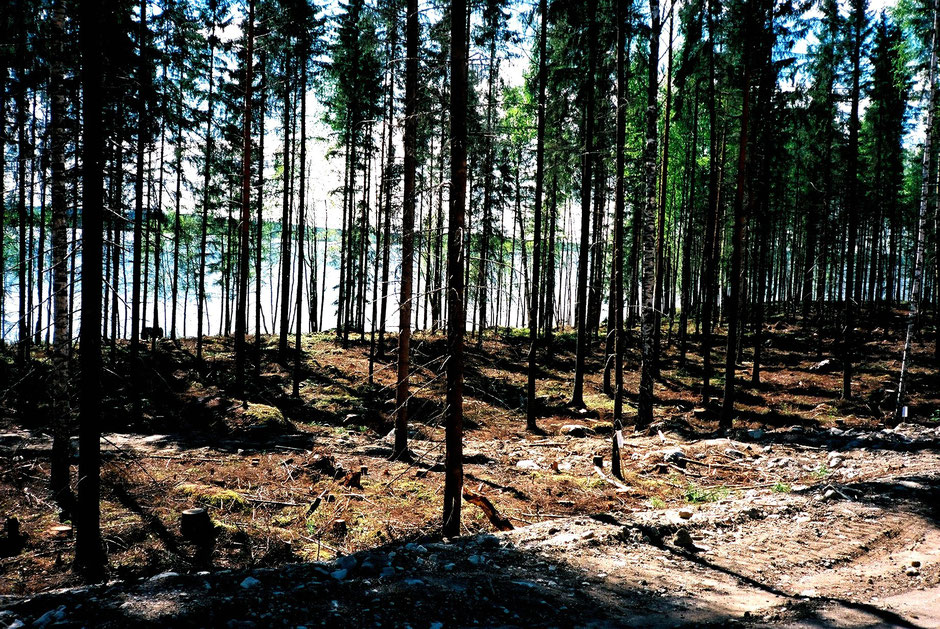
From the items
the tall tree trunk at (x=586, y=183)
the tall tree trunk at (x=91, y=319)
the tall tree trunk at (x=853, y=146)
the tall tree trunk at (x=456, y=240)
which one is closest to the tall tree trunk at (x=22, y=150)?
the tall tree trunk at (x=91, y=319)

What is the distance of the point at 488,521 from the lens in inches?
325

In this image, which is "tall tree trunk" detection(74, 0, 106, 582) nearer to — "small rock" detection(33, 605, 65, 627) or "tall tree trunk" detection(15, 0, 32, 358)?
"tall tree trunk" detection(15, 0, 32, 358)

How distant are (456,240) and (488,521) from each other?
5.03 m

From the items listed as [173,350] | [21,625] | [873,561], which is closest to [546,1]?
[873,561]

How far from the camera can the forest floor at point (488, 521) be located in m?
4.79

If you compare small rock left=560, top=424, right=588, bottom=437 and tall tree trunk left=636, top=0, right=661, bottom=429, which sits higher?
tall tree trunk left=636, top=0, right=661, bottom=429

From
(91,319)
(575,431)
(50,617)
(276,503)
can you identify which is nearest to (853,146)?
(575,431)

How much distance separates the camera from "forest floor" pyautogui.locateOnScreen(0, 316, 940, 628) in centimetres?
479

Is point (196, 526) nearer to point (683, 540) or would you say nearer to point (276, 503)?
point (276, 503)

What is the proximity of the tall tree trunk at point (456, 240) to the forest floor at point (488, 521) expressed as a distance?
0.87 meters

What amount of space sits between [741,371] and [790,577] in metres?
20.7

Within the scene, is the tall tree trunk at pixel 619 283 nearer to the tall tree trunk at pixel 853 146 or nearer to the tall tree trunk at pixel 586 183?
the tall tree trunk at pixel 586 183

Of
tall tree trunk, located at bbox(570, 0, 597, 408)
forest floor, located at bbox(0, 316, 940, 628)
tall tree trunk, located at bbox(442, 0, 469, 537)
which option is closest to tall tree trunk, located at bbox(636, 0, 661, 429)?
tall tree trunk, located at bbox(570, 0, 597, 408)

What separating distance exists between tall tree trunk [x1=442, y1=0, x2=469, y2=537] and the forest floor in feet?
2.85
